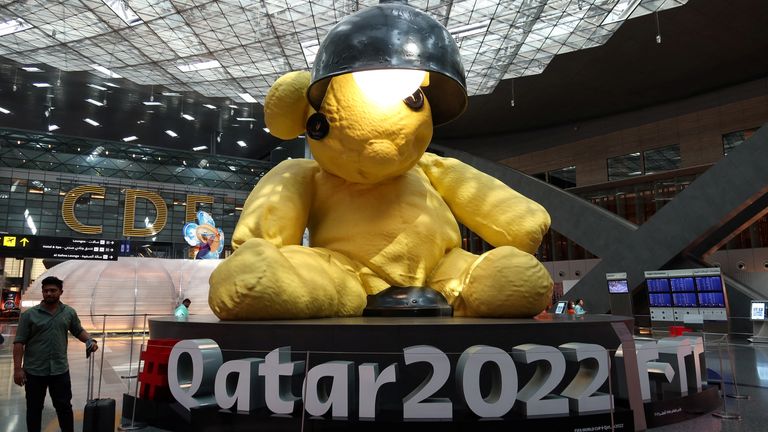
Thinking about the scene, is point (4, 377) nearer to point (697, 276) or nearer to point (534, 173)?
point (697, 276)

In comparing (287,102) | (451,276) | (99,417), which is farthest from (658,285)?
(99,417)

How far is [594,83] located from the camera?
19.3 metres

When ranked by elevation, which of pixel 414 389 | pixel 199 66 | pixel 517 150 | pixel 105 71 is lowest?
pixel 414 389

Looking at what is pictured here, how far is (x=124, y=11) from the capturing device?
42.8 ft

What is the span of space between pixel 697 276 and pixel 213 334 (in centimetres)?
1283

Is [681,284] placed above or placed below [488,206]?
below

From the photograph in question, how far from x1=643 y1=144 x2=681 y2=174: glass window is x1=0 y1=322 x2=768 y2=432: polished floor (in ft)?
44.4

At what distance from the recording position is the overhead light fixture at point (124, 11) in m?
12.6

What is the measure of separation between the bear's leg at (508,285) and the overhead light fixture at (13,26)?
1531 centimetres

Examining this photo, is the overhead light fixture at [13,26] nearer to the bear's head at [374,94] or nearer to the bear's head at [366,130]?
the bear's head at [374,94]

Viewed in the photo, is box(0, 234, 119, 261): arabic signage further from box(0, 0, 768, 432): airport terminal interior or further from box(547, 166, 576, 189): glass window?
box(547, 166, 576, 189): glass window

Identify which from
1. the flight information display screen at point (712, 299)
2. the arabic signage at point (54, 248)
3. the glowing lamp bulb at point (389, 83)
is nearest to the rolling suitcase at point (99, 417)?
the glowing lamp bulb at point (389, 83)

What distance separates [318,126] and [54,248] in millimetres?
10873

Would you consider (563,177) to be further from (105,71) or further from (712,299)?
(105,71)
